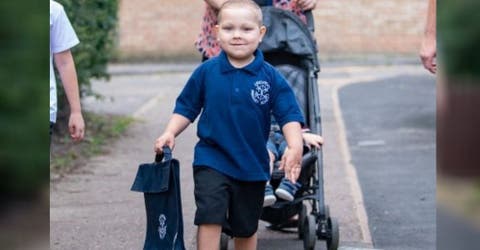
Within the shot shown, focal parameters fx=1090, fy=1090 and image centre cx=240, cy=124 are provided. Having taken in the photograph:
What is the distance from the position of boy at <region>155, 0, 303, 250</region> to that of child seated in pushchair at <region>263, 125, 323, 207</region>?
1.51 feet

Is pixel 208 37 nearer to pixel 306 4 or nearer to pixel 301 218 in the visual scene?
pixel 306 4

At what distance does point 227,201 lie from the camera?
17.7 feet

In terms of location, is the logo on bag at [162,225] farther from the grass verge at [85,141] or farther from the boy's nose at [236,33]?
the grass verge at [85,141]

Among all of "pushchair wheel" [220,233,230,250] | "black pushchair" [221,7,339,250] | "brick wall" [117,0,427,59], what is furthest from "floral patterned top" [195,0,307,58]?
"brick wall" [117,0,427,59]

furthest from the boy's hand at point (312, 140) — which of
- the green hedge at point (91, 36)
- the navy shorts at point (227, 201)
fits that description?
the green hedge at point (91, 36)

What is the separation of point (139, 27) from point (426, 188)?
61.5ft

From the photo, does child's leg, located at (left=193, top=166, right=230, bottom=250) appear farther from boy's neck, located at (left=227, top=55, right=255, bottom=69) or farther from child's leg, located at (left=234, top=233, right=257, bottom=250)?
boy's neck, located at (left=227, top=55, right=255, bottom=69)

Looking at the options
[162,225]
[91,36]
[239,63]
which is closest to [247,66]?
[239,63]

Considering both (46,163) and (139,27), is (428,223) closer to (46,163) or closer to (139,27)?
(46,163)

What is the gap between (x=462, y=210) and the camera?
2.87 meters

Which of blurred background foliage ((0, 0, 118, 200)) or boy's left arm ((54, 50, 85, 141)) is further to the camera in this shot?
boy's left arm ((54, 50, 85, 141))

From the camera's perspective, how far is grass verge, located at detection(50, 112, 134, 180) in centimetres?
1036

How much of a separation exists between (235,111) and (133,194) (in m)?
3.84

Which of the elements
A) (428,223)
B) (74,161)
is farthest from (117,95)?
(428,223)
